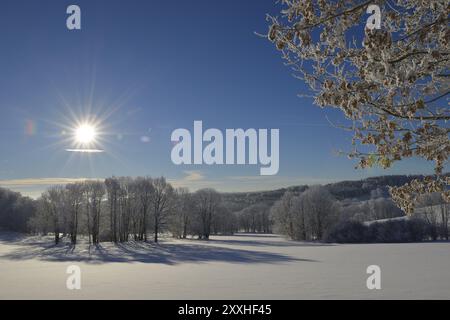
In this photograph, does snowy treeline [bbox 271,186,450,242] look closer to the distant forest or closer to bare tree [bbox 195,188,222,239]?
the distant forest

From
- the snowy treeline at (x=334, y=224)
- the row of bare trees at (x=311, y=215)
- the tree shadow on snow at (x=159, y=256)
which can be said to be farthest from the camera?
the row of bare trees at (x=311, y=215)

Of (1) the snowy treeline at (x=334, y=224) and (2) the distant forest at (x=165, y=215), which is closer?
(2) the distant forest at (x=165, y=215)

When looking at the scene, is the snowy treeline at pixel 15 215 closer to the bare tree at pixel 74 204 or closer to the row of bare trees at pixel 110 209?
the row of bare trees at pixel 110 209

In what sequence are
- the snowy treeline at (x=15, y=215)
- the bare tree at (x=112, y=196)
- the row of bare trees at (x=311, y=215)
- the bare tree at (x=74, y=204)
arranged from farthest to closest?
1. the snowy treeline at (x=15, y=215)
2. the row of bare trees at (x=311, y=215)
3. the bare tree at (x=112, y=196)
4. the bare tree at (x=74, y=204)

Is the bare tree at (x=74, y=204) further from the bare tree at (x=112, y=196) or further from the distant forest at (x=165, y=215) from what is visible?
the bare tree at (x=112, y=196)

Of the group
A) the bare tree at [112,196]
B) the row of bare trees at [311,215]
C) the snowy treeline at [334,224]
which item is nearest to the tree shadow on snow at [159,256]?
the bare tree at [112,196]

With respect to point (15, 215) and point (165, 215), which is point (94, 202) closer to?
point (165, 215)

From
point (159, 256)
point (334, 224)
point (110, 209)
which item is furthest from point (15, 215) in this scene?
point (334, 224)

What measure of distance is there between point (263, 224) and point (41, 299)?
128571 millimetres

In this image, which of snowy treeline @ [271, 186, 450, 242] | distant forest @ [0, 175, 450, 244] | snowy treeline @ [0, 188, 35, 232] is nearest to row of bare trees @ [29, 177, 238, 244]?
distant forest @ [0, 175, 450, 244]

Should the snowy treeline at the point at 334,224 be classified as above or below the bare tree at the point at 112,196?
below
